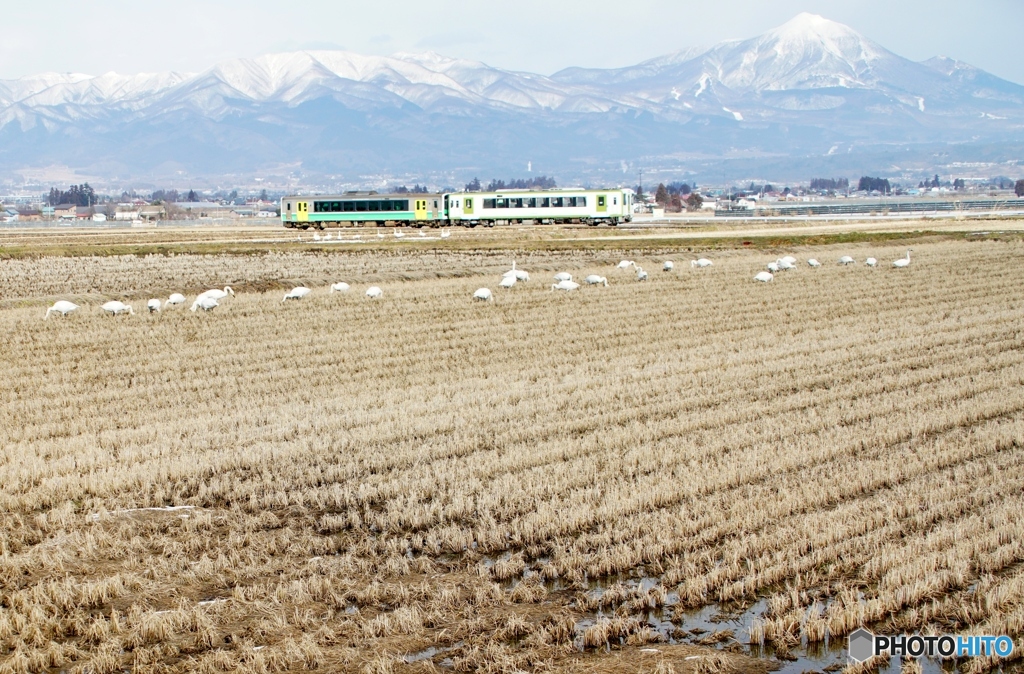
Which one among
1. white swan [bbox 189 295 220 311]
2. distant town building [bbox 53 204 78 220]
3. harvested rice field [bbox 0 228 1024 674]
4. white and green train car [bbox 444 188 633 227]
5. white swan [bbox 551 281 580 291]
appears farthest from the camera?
distant town building [bbox 53 204 78 220]

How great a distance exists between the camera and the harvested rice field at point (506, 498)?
606cm

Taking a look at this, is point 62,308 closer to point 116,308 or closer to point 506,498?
point 116,308

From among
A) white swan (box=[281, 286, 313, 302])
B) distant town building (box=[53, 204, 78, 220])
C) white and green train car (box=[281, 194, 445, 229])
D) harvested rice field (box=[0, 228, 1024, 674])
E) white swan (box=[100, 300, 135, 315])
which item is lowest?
harvested rice field (box=[0, 228, 1024, 674])

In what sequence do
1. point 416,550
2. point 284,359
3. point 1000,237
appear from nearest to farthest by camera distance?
point 416,550 → point 284,359 → point 1000,237

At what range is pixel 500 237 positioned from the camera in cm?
5166

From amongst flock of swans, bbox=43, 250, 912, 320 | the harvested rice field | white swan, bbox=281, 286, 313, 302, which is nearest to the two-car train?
flock of swans, bbox=43, 250, 912, 320

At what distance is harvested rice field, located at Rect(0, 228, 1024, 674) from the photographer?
6062 millimetres

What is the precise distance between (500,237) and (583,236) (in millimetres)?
4585

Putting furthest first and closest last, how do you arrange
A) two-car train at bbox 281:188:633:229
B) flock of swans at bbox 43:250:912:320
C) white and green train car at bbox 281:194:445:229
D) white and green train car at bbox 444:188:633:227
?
white and green train car at bbox 281:194:445:229 < two-car train at bbox 281:188:633:229 < white and green train car at bbox 444:188:633:227 < flock of swans at bbox 43:250:912:320

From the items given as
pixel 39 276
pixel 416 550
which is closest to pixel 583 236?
pixel 39 276

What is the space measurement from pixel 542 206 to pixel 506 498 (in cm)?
5905

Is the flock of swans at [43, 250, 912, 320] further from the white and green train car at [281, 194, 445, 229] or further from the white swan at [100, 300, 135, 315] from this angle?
the white and green train car at [281, 194, 445, 229]

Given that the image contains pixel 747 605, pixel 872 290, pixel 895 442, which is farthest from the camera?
pixel 872 290

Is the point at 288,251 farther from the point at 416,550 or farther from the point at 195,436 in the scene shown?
the point at 416,550
